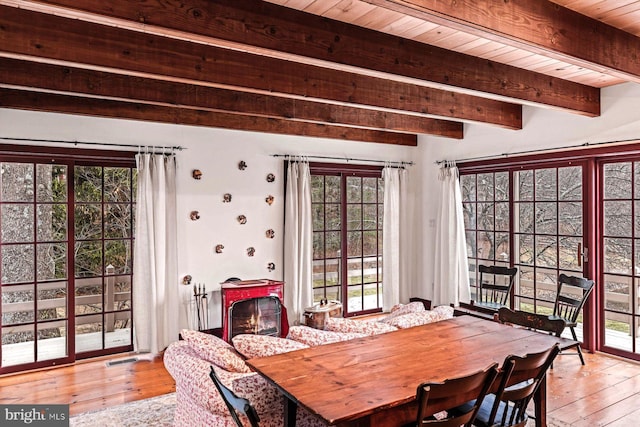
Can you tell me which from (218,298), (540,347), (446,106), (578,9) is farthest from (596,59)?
(218,298)

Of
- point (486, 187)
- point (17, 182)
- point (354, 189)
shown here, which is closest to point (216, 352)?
point (17, 182)

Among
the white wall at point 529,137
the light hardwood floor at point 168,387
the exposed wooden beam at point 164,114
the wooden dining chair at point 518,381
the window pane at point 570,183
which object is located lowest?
the light hardwood floor at point 168,387

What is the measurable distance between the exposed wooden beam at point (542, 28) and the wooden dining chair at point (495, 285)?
2684mm

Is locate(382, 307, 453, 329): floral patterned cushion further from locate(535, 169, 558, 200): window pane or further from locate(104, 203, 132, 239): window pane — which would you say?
locate(104, 203, 132, 239): window pane

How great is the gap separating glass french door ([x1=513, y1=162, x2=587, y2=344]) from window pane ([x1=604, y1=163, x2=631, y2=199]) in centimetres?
23

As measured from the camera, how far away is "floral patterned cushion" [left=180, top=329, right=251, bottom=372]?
98.1 inches

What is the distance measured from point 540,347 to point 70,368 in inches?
167

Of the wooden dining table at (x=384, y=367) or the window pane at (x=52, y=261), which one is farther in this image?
the window pane at (x=52, y=261)

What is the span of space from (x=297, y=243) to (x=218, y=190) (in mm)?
1205

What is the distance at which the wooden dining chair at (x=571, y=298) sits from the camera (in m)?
4.28

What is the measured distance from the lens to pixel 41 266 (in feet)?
14.1

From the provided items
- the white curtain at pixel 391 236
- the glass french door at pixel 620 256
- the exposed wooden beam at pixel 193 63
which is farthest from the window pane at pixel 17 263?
the glass french door at pixel 620 256

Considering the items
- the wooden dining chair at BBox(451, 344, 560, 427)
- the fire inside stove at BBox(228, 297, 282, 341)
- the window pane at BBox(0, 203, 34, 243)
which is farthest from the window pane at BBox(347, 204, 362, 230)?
the wooden dining chair at BBox(451, 344, 560, 427)

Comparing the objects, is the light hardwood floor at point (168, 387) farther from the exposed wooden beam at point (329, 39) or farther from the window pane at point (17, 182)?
the exposed wooden beam at point (329, 39)
